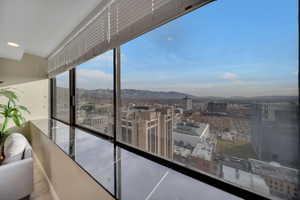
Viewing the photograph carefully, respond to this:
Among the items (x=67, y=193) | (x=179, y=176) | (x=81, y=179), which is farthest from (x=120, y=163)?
(x=67, y=193)

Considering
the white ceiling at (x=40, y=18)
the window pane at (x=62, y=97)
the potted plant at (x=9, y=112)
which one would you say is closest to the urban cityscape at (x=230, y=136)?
the white ceiling at (x=40, y=18)

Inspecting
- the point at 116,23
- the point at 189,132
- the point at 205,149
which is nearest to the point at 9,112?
the point at 116,23

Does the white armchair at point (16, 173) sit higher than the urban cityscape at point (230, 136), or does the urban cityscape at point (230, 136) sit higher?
the urban cityscape at point (230, 136)

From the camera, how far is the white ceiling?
134 cm

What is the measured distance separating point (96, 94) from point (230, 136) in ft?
5.20

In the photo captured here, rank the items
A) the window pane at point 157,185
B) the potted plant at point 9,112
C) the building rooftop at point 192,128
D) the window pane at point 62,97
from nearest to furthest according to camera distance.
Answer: the window pane at point 157,185, the building rooftop at point 192,128, the potted plant at point 9,112, the window pane at point 62,97

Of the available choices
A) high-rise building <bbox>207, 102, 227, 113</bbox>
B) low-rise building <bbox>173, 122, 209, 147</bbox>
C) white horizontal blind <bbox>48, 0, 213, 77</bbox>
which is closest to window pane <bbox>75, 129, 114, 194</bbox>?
low-rise building <bbox>173, 122, 209, 147</bbox>

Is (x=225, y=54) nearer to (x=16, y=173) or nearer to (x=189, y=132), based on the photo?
(x=189, y=132)

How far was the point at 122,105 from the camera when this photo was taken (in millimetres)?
1407

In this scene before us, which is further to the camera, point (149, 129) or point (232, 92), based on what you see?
point (149, 129)

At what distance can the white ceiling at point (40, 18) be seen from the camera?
52.8 inches

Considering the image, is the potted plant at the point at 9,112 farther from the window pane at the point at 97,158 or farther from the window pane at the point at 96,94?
the window pane at the point at 97,158

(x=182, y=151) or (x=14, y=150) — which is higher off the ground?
(x=182, y=151)

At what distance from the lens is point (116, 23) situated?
1.18m
